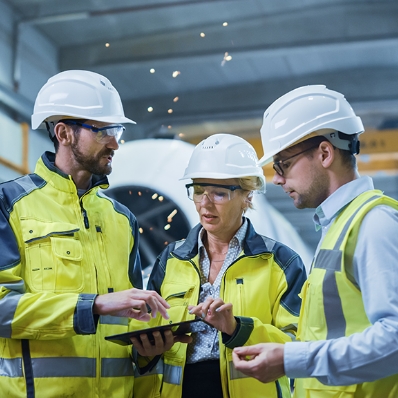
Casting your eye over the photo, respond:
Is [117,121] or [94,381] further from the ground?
[117,121]

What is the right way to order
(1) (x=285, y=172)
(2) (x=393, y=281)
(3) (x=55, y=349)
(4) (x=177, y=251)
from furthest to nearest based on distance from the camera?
1. (4) (x=177, y=251)
2. (3) (x=55, y=349)
3. (1) (x=285, y=172)
4. (2) (x=393, y=281)

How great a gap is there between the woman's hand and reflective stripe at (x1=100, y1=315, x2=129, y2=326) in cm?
40

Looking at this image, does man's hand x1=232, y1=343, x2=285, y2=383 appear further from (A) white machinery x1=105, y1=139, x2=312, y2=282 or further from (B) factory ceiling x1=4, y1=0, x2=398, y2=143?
(B) factory ceiling x1=4, y1=0, x2=398, y2=143

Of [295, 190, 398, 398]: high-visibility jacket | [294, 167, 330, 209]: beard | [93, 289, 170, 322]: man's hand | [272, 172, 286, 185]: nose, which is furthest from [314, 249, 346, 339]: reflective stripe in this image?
[93, 289, 170, 322]: man's hand

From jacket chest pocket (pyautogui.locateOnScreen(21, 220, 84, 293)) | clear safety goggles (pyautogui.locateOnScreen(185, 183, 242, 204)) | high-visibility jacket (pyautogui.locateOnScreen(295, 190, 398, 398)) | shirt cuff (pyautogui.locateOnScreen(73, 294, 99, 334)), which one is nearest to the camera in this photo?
high-visibility jacket (pyautogui.locateOnScreen(295, 190, 398, 398))

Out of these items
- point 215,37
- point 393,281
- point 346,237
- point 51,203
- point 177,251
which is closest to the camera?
point 393,281

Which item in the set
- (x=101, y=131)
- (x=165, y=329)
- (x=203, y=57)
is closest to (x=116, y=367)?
(x=165, y=329)

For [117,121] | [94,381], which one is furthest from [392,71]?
[94,381]

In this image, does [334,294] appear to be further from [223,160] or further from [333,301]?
[223,160]

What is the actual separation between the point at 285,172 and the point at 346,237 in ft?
1.25

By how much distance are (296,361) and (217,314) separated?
0.57 m

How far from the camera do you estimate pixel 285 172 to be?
212 cm

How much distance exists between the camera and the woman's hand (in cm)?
225

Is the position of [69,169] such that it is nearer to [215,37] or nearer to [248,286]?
[248,286]
